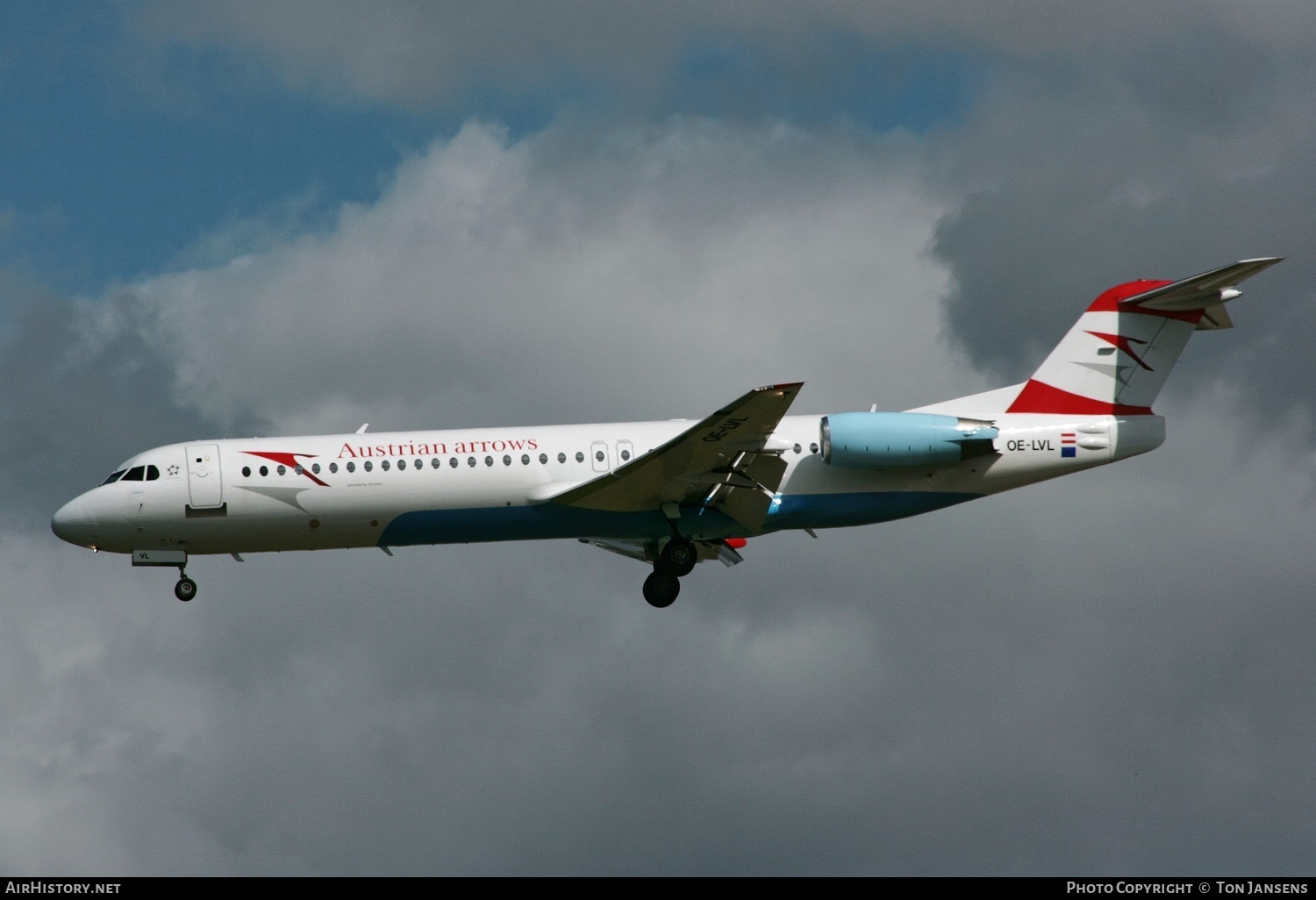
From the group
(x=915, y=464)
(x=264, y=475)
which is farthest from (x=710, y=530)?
(x=264, y=475)

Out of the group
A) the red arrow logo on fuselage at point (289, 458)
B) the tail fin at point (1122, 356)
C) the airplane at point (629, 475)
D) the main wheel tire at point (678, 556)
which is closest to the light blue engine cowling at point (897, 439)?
the airplane at point (629, 475)

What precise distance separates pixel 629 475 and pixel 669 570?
3556 mm

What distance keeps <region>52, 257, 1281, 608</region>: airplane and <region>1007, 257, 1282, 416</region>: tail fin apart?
0.04 meters

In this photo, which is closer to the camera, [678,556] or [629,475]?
[629,475]

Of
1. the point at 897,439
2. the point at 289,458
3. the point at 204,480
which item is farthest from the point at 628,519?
the point at 204,480

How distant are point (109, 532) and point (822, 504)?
51.2ft

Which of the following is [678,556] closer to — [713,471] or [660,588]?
[660,588]

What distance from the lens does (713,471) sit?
30.1m

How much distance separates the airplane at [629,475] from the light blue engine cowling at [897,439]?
4 centimetres

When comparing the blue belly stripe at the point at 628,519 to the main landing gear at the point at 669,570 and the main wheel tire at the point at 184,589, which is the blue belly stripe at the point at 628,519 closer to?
the main landing gear at the point at 669,570

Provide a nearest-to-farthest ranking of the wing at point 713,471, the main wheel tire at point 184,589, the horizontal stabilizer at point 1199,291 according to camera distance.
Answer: the wing at point 713,471, the horizontal stabilizer at point 1199,291, the main wheel tire at point 184,589

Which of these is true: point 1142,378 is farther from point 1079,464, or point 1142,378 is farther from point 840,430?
point 840,430

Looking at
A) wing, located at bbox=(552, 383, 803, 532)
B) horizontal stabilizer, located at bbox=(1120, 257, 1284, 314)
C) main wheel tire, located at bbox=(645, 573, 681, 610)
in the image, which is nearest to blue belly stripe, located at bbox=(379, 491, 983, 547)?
wing, located at bbox=(552, 383, 803, 532)

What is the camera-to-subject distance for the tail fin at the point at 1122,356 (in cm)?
3195
